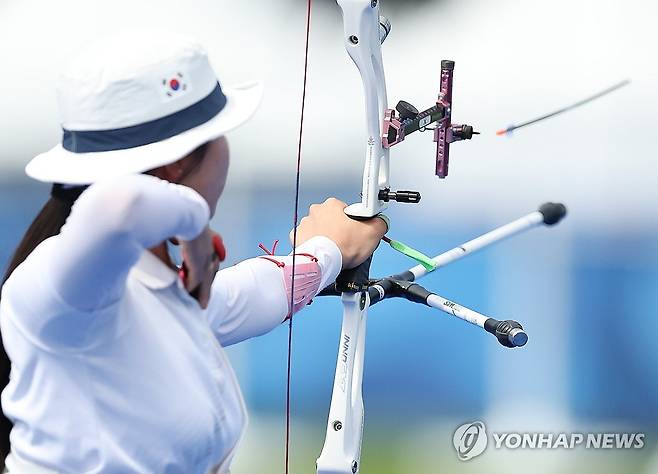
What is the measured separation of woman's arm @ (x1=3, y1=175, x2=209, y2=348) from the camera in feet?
3.45

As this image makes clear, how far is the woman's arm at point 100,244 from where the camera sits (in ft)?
3.45

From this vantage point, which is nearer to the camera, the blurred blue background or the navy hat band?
the navy hat band

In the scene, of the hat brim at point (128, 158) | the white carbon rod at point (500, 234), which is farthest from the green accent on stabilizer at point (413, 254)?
the hat brim at point (128, 158)

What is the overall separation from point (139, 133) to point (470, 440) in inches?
82.5

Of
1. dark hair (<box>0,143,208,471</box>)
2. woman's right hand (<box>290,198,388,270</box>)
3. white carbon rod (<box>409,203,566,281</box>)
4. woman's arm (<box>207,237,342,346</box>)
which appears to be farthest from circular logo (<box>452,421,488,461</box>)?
dark hair (<box>0,143,208,471</box>)

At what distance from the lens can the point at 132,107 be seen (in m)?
1.21

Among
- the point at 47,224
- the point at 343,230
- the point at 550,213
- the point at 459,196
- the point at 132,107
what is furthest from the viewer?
the point at 459,196

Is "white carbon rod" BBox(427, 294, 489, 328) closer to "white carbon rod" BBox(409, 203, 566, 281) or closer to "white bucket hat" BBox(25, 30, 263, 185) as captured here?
"white carbon rod" BBox(409, 203, 566, 281)

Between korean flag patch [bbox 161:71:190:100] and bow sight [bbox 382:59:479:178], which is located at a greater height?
korean flag patch [bbox 161:71:190:100]

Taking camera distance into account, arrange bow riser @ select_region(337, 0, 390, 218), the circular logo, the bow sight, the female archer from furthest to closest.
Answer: the circular logo < the bow sight < bow riser @ select_region(337, 0, 390, 218) < the female archer

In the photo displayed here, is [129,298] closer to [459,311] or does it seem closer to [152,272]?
[152,272]

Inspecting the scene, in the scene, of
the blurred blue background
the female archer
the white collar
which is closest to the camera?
the female archer

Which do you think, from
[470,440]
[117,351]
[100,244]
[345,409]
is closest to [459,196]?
[470,440]

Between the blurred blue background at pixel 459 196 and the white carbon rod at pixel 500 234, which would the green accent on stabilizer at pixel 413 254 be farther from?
the blurred blue background at pixel 459 196
